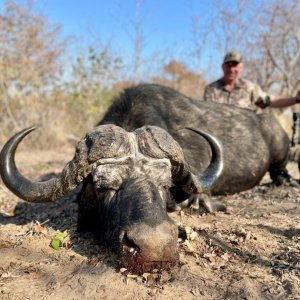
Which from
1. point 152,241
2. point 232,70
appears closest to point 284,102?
point 232,70

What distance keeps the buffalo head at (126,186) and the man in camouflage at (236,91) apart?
433cm

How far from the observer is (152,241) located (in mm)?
2279

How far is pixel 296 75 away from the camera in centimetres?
1593

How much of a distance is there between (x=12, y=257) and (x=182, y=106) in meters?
3.02

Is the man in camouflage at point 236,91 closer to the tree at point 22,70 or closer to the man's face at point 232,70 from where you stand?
the man's face at point 232,70

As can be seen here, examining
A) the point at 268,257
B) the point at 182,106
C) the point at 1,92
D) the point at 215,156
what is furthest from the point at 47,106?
the point at 268,257

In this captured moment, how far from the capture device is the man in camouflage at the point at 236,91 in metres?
7.35

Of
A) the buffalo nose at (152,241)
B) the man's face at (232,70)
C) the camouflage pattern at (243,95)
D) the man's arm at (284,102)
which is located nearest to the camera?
the buffalo nose at (152,241)

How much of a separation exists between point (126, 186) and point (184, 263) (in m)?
0.67

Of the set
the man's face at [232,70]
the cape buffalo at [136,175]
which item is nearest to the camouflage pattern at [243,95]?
the man's face at [232,70]

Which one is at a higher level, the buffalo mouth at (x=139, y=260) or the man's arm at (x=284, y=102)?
the man's arm at (x=284, y=102)

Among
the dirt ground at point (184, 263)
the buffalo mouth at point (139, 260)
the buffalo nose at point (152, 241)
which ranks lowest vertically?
the dirt ground at point (184, 263)

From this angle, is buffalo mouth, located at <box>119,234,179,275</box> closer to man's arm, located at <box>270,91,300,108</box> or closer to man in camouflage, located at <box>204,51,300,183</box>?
man's arm, located at <box>270,91,300,108</box>

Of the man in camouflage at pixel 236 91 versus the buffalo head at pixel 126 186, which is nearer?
the buffalo head at pixel 126 186
